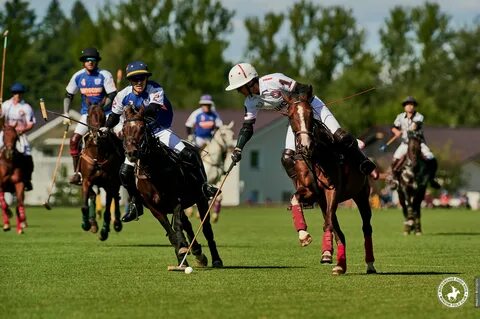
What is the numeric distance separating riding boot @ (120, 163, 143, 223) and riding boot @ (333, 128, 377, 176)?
3.03 meters

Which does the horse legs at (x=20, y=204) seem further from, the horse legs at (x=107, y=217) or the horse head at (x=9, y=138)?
the horse legs at (x=107, y=217)

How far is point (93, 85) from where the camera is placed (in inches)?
882

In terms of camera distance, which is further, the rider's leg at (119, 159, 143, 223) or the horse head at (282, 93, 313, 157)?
the rider's leg at (119, 159, 143, 223)

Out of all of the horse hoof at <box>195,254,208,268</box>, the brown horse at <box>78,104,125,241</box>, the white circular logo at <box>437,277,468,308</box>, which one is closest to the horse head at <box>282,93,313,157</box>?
the white circular logo at <box>437,277,468,308</box>

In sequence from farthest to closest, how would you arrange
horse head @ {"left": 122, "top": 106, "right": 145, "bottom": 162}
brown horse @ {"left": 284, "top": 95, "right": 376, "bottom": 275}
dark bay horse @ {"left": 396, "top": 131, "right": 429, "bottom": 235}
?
dark bay horse @ {"left": 396, "top": 131, "right": 429, "bottom": 235} < horse head @ {"left": 122, "top": 106, "right": 145, "bottom": 162} < brown horse @ {"left": 284, "top": 95, "right": 376, "bottom": 275}

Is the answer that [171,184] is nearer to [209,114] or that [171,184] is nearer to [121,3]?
[209,114]

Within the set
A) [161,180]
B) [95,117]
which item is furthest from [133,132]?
[95,117]

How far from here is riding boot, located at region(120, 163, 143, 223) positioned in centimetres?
1656

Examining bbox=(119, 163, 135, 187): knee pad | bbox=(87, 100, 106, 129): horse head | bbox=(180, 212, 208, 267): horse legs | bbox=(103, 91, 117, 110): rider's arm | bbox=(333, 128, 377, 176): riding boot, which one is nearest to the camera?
bbox=(333, 128, 377, 176): riding boot

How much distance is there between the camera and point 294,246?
21766 mm

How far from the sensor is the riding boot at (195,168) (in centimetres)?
1628

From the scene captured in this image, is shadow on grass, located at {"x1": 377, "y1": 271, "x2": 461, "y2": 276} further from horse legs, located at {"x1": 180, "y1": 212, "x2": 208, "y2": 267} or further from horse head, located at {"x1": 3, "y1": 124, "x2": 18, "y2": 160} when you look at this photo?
horse head, located at {"x1": 3, "y1": 124, "x2": 18, "y2": 160}

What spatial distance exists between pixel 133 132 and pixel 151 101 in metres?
1.14

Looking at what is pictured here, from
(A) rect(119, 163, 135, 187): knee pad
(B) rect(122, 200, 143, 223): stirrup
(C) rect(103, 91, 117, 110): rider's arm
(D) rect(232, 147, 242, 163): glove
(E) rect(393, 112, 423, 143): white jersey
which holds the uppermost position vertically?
(E) rect(393, 112, 423, 143): white jersey
